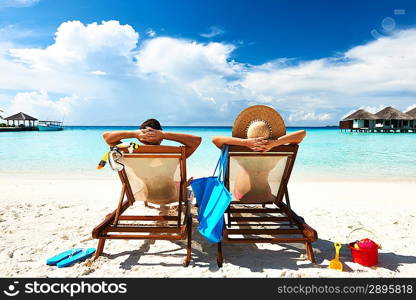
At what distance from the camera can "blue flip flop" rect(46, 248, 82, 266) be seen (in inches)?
102

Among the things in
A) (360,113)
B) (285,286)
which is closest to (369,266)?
(285,286)

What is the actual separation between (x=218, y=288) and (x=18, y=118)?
55.6 m

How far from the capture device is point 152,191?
310 cm

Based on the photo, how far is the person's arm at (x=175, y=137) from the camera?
270 centimetres

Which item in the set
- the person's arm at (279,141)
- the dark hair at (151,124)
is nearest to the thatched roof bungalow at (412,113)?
the person's arm at (279,141)

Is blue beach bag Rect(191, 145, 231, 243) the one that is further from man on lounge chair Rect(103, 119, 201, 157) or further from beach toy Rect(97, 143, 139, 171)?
beach toy Rect(97, 143, 139, 171)

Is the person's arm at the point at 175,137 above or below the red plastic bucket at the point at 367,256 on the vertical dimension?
above

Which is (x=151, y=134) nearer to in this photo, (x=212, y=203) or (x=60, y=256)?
(x=212, y=203)

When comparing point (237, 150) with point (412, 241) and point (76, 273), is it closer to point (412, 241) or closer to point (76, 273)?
point (76, 273)

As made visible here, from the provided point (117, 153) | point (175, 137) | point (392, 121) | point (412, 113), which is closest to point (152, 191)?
point (117, 153)

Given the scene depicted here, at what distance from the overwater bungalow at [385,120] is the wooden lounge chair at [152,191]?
43.1 m

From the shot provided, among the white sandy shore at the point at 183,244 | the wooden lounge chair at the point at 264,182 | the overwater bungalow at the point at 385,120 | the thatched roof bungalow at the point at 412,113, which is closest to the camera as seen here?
the white sandy shore at the point at 183,244

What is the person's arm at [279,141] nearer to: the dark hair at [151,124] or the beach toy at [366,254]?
the dark hair at [151,124]

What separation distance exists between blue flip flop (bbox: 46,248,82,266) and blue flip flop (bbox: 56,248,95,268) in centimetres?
4
